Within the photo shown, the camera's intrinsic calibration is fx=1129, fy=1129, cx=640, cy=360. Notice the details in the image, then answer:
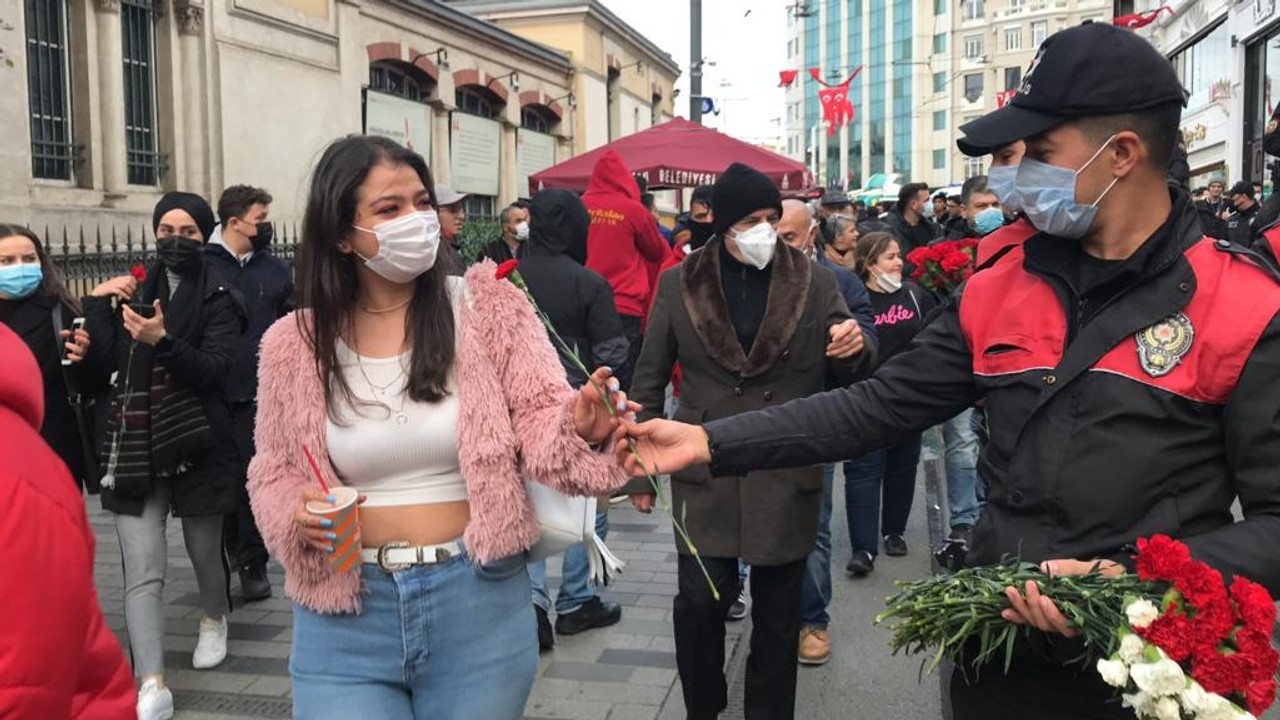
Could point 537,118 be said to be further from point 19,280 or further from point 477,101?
point 19,280

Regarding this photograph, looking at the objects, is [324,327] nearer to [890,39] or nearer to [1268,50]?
[1268,50]

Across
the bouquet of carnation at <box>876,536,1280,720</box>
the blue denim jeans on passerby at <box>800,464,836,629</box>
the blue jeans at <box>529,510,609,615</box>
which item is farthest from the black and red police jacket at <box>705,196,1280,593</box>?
the blue jeans at <box>529,510,609,615</box>

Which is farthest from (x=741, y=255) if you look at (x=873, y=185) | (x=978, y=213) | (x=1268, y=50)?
(x=873, y=185)

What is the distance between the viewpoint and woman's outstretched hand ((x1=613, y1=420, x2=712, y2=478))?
8.72 feet

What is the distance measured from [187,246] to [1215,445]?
172 inches

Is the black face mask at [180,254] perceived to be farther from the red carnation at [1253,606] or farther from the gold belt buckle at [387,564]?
the red carnation at [1253,606]

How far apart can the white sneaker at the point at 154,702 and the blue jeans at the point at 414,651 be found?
2.31 meters

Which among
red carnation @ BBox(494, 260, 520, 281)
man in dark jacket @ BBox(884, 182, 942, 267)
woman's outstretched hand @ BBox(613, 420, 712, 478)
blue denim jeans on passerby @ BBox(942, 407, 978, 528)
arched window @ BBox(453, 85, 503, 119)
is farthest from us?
arched window @ BBox(453, 85, 503, 119)

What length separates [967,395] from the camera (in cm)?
257

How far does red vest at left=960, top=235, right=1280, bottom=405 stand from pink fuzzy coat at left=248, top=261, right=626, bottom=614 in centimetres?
96

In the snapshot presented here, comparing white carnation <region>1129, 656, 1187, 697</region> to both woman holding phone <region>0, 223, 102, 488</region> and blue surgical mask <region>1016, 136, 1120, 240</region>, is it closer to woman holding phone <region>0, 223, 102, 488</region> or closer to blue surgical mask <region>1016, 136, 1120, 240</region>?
blue surgical mask <region>1016, 136, 1120, 240</region>

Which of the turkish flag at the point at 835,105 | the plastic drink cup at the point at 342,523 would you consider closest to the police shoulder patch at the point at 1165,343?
the plastic drink cup at the point at 342,523

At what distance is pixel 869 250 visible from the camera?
6914 mm

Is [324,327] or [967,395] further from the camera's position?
[324,327]
